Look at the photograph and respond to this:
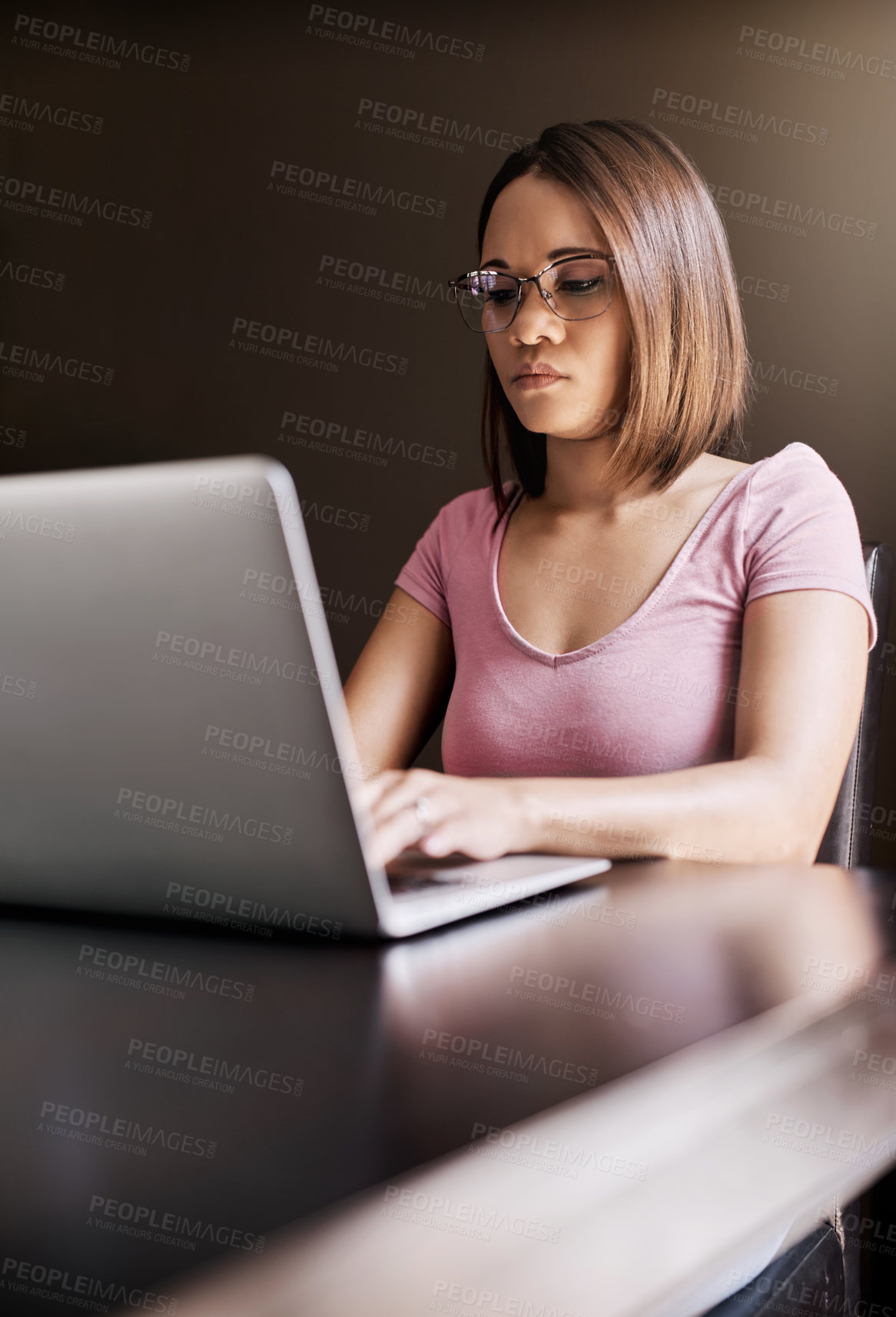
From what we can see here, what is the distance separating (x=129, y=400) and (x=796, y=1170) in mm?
3566

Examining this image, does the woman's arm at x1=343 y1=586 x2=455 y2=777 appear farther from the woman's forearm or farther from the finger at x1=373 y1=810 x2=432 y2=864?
the finger at x1=373 y1=810 x2=432 y2=864

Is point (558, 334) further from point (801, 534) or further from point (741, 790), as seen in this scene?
point (741, 790)

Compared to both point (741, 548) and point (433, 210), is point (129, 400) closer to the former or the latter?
point (433, 210)

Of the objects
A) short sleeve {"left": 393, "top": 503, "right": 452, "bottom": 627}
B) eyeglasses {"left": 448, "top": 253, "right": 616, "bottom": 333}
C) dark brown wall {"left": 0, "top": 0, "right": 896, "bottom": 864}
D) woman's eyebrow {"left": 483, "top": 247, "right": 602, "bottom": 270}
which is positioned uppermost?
dark brown wall {"left": 0, "top": 0, "right": 896, "bottom": 864}

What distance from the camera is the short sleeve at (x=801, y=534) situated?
1165 millimetres

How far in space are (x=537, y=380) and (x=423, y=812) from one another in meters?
0.80

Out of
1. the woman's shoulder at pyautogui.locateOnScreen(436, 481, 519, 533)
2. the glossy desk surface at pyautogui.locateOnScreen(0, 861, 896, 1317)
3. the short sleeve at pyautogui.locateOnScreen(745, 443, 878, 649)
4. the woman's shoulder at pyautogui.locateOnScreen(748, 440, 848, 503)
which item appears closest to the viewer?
the glossy desk surface at pyautogui.locateOnScreen(0, 861, 896, 1317)

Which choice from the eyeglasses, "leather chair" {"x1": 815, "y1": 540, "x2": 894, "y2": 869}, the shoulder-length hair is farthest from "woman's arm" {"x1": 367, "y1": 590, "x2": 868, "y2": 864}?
the eyeglasses

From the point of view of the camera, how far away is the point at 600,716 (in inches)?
50.0

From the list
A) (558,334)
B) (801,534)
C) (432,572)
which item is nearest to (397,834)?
(801,534)

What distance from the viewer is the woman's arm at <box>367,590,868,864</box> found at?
28.9 inches

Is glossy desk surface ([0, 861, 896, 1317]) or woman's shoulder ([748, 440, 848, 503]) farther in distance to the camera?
woman's shoulder ([748, 440, 848, 503])

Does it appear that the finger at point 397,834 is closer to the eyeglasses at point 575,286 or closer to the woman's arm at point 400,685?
the woman's arm at point 400,685

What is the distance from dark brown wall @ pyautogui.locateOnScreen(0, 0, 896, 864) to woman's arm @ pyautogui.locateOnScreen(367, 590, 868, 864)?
1551 mm
